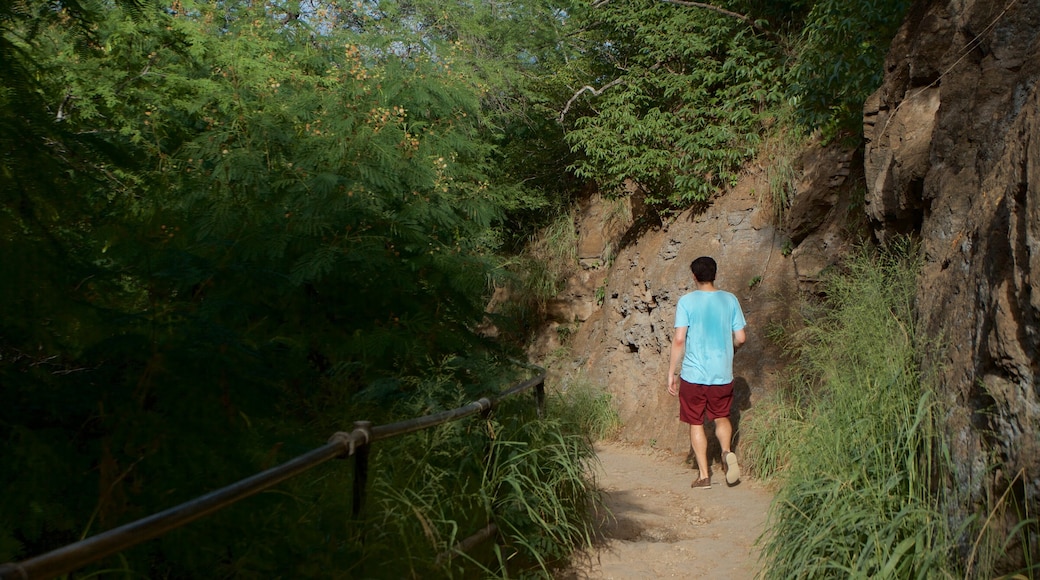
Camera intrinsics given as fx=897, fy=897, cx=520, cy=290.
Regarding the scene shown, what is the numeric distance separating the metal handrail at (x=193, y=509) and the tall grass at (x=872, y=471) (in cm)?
187

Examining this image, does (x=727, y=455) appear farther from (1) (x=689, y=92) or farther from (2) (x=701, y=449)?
(1) (x=689, y=92)

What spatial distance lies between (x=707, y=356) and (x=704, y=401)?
1.39ft

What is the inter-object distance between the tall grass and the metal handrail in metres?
1.87

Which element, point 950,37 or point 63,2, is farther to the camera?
point 950,37

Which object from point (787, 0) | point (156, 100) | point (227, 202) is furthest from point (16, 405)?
point (787, 0)

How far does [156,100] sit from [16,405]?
6.43 meters

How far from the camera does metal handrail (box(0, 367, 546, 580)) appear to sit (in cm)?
184

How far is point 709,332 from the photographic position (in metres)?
7.92

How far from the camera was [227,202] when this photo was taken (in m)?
6.08

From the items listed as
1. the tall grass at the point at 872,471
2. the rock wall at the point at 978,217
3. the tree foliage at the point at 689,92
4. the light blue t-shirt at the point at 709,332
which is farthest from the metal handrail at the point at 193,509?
the tree foliage at the point at 689,92

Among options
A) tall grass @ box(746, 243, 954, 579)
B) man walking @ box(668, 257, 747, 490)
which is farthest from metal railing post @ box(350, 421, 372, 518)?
man walking @ box(668, 257, 747, 490)

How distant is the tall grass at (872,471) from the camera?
12.3 ft

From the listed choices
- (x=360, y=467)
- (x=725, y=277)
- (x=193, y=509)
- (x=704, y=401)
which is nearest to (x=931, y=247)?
(x=704, y=401)

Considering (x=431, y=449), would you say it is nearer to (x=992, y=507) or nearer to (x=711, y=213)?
(x=992, y=507)
